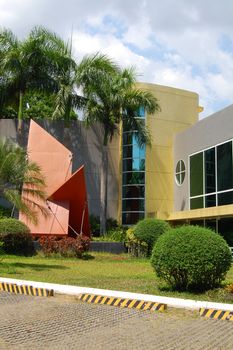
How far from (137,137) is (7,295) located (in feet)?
61.0

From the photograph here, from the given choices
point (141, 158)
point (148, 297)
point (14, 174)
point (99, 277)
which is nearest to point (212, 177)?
point (141, 158)

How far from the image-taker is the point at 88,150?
31.3 meters

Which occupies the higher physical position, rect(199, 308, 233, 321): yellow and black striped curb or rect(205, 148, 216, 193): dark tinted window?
rect(205, 148, 216, 193): dark tinted window

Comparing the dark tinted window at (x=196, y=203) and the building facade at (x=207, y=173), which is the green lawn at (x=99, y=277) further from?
the dark tinted window at (x=196, y=203)

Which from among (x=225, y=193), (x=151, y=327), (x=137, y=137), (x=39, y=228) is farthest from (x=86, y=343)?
(x=137, y=137)

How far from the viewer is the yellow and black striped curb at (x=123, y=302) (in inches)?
343

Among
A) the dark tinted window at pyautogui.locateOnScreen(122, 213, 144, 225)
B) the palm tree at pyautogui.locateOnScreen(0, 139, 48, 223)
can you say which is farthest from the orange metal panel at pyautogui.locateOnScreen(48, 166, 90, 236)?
the dark tinted window at pyautogui.locateOnScreen(122, 213, 144, 225)

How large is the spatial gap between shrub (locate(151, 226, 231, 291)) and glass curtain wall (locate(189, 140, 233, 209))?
1430 cm

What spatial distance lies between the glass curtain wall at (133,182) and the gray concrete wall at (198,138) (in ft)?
6.91

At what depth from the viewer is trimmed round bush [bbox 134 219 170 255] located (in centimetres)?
2298

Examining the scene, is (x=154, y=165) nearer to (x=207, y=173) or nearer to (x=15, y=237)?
(x=207, y=173)

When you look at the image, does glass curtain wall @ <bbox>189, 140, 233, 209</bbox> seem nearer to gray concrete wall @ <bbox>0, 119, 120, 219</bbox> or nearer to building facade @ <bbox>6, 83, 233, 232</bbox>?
building facade @ <bbox>6, 83, 233, 232</bbox>

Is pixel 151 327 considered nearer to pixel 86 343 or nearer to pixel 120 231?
pixel 86 343

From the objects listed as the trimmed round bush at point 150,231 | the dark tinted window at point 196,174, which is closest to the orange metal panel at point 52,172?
the trimmed round bush at point 150,231
